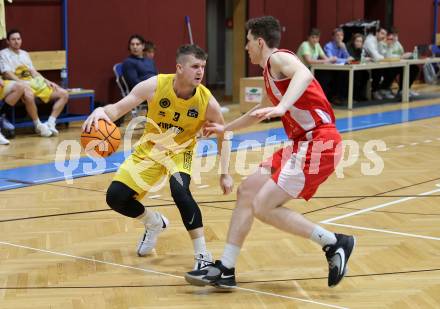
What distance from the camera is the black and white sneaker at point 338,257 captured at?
4.96 meters

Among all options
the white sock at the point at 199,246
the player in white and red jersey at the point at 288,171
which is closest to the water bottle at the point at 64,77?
the white sock at the point at 199,246

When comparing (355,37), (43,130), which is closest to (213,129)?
(43,130)

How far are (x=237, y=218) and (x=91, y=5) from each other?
A: 29.8ft

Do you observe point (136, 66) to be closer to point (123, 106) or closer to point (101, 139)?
point (123, 106)

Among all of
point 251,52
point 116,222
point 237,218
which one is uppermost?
point 251,52

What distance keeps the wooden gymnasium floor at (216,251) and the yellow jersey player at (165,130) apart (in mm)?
461

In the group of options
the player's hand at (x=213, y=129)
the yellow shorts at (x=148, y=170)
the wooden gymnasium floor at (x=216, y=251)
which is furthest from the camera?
the yellow shorts at (x=148, y=170)

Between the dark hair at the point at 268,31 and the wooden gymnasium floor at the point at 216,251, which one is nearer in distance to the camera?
the wooden gymnasium floor at the point at 216,251

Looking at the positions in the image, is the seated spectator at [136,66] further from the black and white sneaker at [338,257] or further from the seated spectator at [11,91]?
the black and white sneaker at [338,257]

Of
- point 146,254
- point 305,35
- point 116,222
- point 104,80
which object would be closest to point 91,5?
point 104,80

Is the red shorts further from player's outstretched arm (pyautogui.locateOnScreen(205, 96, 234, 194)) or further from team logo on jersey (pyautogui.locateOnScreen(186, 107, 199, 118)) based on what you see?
team logo on jersey (pyautogui.locateOnScreen(186, 107, 199, 118))

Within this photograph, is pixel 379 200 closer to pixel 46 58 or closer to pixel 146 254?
pixel 146 254

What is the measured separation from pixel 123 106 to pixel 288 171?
1322mm

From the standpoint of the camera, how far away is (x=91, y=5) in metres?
13.5
